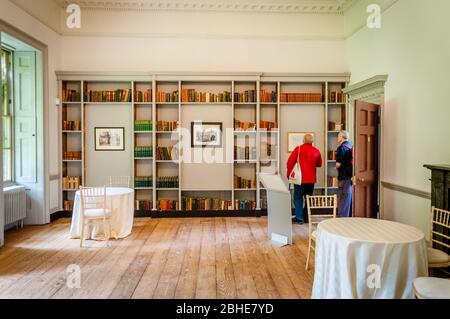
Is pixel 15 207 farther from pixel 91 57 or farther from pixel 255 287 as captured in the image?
pixel 255 287

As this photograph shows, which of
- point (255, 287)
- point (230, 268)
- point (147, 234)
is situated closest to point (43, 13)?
point (147, 234)

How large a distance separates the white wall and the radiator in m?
6.69

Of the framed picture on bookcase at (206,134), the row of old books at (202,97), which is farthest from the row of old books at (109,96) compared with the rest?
the framed picture on bookcase at (206,134)

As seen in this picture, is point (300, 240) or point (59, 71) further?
point (59, 71)

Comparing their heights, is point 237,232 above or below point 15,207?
below

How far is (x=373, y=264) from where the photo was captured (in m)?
3.07

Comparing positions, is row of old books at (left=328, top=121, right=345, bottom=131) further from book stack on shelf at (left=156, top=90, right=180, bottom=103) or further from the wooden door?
book stack on shelf at (left=156, top=90, right=180, bottom=103)

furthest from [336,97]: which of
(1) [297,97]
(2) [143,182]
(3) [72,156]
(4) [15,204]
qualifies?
(4) [15,204]

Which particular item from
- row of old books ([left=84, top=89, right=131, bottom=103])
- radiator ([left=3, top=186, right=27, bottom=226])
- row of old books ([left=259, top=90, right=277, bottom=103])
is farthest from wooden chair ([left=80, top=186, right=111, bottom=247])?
row of old books ([left=259, top=90, right=277, bottom=103])

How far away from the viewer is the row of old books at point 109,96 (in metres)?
7.75

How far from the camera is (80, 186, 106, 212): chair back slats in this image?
570 cm

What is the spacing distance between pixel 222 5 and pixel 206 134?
2.93 m

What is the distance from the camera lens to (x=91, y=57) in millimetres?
7941
